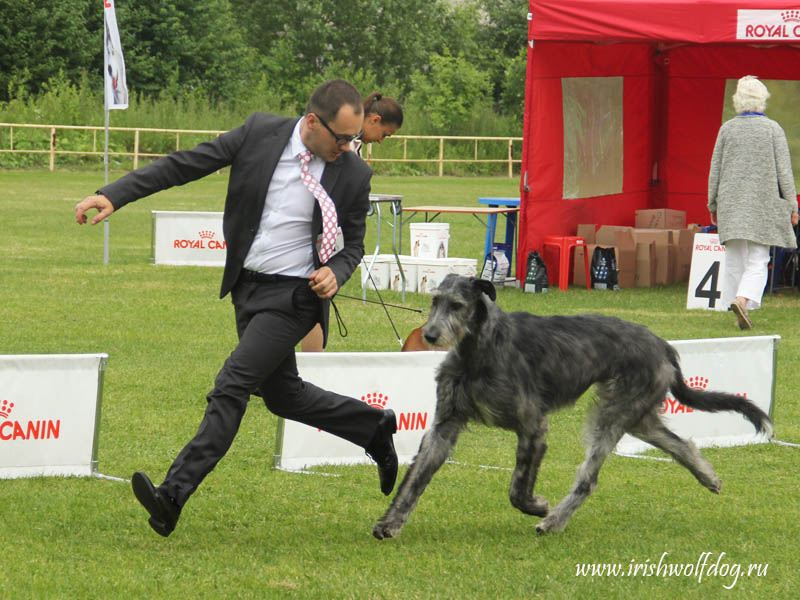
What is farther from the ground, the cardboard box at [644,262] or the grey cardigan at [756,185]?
the grey cardigan at [756,185]

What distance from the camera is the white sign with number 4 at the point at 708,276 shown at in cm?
1116

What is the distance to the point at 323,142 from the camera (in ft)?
14.5

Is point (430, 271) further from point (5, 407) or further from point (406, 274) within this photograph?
point (5, 407)

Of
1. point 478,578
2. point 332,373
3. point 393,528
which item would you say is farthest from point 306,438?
point 478,578

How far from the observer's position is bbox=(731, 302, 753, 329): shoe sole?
9797 millimetres

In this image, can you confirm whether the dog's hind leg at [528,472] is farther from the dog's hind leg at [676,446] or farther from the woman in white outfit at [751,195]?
the woman in white outfit at [751,195]

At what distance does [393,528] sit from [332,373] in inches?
43.1

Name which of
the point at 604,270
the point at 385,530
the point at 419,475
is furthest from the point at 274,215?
the point at 604,270

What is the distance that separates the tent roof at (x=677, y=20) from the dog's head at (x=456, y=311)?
24.3ft

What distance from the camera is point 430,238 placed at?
11.9m

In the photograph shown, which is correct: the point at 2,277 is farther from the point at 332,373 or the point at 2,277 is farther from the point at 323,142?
the point at 323,142

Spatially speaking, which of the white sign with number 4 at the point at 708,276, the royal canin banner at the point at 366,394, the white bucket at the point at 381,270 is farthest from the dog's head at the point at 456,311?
the white bucket at the point at 381,270

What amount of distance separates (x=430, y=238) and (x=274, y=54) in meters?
44.0

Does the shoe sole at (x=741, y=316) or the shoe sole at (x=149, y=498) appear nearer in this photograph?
the shoe sole at (x=149, y=498)
